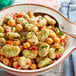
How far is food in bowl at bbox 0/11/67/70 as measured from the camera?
24.9 inches

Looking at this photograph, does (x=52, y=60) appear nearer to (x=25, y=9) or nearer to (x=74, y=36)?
(x=74, y=36)

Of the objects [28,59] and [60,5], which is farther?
[60,5]

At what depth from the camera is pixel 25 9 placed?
885mm

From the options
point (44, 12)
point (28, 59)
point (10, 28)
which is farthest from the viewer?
point (44, 12)

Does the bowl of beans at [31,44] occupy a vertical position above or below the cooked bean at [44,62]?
above

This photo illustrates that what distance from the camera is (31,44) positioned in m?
0.67

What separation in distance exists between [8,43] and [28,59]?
0.12m

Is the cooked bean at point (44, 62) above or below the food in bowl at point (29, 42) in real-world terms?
below

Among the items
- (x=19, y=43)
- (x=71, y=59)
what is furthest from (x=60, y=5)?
(x=19, y=43)

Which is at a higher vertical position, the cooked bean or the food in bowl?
the food in bowl

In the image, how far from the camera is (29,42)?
67 centimetres

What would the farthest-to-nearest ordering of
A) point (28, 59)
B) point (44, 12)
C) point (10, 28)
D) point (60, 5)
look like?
point (60, 5), point (44, 12), point (10, 28), point (28, 59)

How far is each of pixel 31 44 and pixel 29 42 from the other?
0.04ft

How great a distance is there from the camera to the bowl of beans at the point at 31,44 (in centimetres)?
63
